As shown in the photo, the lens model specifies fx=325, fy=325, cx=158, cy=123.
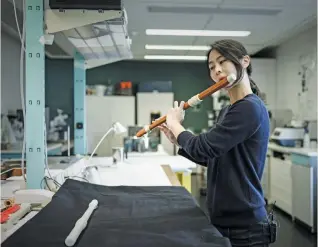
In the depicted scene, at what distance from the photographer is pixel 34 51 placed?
1.53 meters

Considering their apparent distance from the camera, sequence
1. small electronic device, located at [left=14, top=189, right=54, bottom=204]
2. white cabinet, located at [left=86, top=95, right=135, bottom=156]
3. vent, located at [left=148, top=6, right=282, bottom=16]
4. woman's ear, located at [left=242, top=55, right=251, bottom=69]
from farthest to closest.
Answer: white cabinet, located at [left=86, top=95, right=135, bottom=156] → vent, located at [left=148, top=6, right=282, bottom=16] → small electronic device, located at [left=14, top=189, right=54, bottom=204] → woman's ear, located at [left=242, top=55, right=251, bottom=69]

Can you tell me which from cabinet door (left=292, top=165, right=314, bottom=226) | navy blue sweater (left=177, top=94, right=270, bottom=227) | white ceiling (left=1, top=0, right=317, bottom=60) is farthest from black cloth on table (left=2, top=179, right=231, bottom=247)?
cabinet door (left=292, top=165, right=314, bottom=226)

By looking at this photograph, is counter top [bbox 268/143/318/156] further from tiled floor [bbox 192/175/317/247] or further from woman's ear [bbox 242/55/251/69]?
woman's ear [bbox 242/55/251/69]

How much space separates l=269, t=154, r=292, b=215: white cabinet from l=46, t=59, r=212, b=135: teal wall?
2929 mm

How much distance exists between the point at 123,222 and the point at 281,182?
3823mm

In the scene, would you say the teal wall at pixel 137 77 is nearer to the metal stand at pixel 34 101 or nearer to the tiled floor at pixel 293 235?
the tiled floor at pixel 293 235

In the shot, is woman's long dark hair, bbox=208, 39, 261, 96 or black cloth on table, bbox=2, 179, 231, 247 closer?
black cloth on table, bbox=2, 179, 231, 247

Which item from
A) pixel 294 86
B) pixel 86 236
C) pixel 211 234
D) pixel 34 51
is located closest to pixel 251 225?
pixel 211 234

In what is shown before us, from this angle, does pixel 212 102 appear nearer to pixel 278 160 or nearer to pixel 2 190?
pixel 278 160

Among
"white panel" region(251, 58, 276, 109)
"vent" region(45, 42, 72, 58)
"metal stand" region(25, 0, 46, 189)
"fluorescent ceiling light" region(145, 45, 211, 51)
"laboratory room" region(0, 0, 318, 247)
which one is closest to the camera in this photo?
"laboratory room" region(0, 0, 318, 247)

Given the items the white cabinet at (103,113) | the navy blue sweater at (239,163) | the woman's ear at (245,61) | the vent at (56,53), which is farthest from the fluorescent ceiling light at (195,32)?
the navy blue sweater at (239,163)

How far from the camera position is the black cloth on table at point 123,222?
2.92 ft

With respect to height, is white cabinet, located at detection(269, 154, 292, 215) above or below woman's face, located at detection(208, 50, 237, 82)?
below

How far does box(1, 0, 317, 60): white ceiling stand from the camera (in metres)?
3.68
